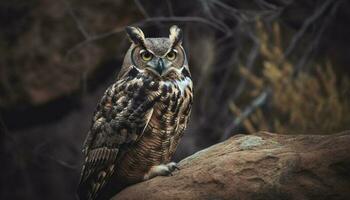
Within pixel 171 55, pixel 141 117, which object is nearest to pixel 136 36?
pixel 171 55

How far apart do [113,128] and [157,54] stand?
1.62 feet

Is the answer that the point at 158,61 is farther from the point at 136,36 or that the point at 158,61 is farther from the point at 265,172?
the point at 265,172

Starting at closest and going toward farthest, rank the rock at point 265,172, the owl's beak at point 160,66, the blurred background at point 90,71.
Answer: the rock at point 265,172 < the owl's beak at point 160,66 < the blurred background at point 90,71

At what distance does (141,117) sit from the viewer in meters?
3.66

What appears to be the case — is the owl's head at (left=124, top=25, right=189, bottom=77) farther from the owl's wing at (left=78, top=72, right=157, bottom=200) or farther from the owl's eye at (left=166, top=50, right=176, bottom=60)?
the owl's wing at (left=78, top=72, right=157, bottom=200)

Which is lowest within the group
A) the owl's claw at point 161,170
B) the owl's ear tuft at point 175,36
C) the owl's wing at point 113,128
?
the owl's claw at point 161,170

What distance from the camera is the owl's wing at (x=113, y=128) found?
3.68 m

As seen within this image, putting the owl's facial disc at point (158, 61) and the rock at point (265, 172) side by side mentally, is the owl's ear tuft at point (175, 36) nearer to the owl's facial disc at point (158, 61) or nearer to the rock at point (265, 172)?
the owl's facial disc at point (158, 61)

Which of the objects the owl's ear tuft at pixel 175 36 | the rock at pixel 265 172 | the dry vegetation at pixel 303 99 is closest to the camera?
the rock at pixel 265 172

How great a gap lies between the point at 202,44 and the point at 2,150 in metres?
2.33

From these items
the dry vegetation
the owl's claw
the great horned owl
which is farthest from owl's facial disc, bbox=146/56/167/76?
the dry vegetation

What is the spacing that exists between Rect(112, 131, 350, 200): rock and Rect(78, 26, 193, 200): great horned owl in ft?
0.45

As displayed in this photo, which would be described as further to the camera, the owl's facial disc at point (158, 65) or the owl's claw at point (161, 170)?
the owl's claw at point (161, 170)

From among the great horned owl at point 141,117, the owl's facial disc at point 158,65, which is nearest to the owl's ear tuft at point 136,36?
the great horned owl at point 141,117
